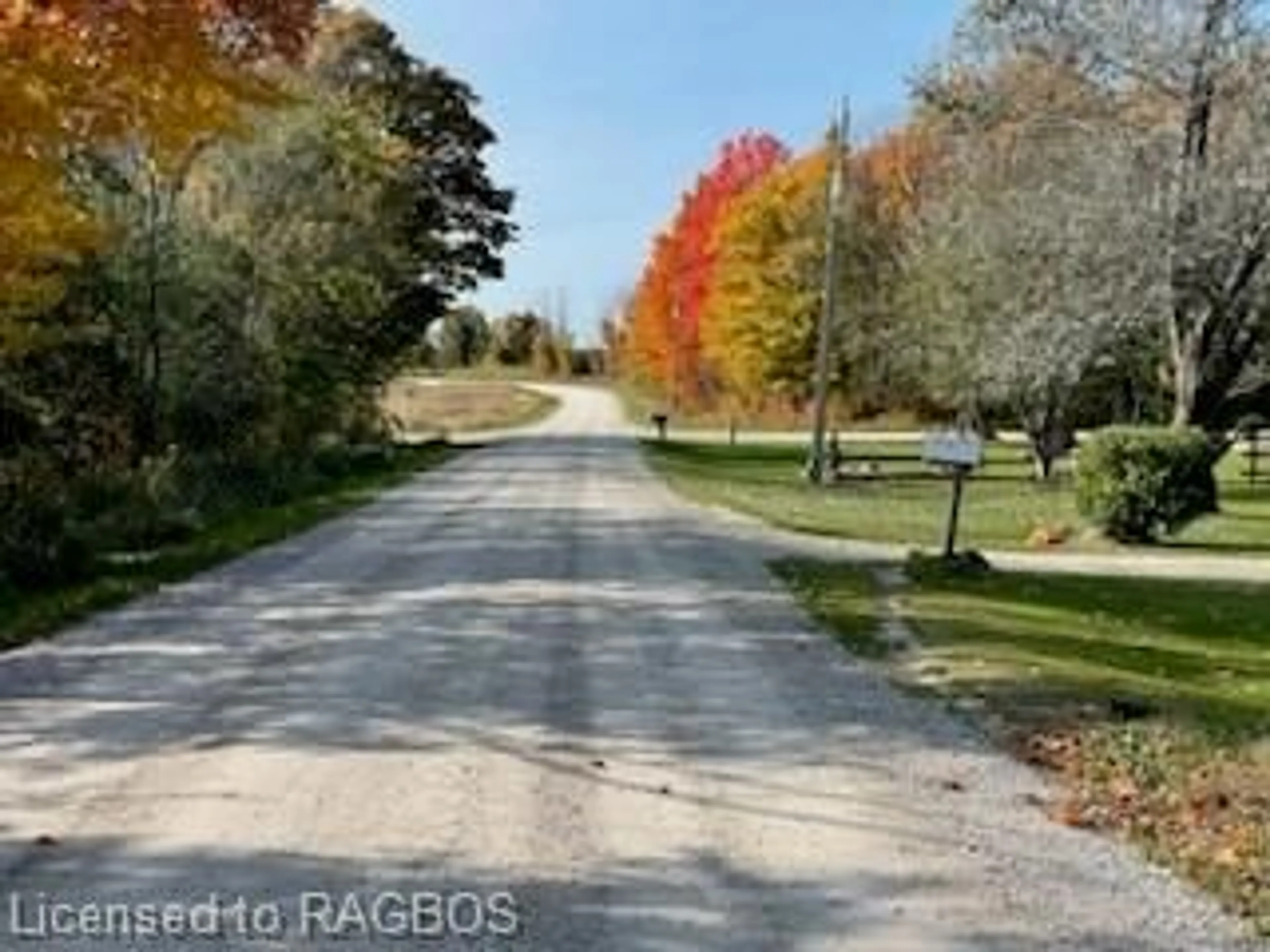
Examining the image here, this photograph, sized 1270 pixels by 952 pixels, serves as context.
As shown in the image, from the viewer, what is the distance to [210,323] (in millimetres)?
32250

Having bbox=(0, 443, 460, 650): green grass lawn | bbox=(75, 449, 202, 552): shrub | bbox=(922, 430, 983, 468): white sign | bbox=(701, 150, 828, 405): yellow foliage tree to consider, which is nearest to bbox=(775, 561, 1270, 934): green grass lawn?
bbox=(922, 430, 983, 468): white sign

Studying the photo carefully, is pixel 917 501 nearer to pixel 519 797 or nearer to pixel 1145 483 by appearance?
pixel 1145 483

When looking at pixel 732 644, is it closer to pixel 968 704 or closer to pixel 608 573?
pixel 968 704

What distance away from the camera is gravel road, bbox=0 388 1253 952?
6.69m

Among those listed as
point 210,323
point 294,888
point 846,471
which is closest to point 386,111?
point 846,471

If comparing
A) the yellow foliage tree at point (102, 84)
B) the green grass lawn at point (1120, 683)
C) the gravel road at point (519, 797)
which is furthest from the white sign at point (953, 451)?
the yellow foliage tree at point (102, 84)

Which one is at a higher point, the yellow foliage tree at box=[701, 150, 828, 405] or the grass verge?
the yellow foliage tree at box=[701, 150, 828, 405]

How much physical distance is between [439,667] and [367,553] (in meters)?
8.79

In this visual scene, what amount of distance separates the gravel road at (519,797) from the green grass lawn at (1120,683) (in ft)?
1.25

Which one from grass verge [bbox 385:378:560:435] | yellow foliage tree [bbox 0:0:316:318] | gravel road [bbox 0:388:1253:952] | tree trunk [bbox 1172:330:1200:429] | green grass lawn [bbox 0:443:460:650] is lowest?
grass verge [bbox 385:378:560:435]

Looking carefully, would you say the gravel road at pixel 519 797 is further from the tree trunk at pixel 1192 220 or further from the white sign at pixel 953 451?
the tree trunk at pixel 1192 220

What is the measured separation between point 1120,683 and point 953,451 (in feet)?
25.4

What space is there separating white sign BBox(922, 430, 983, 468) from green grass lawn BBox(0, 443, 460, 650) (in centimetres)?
759

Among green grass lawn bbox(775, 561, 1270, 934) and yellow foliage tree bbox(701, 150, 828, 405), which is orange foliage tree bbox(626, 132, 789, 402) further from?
green grass lawn bbox(775, 561, 1270, 934)
